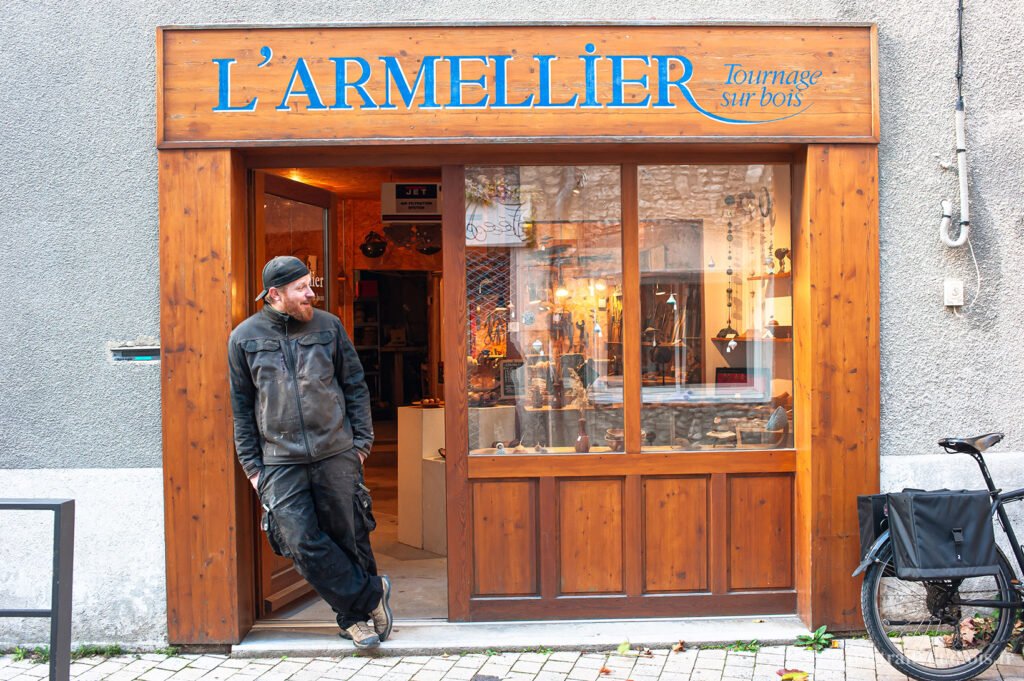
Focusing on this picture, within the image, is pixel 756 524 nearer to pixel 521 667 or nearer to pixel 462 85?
pixel 521 667

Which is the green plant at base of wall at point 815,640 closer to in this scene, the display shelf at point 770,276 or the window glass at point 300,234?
the display shelf at point 770,276

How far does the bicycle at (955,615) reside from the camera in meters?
4.38

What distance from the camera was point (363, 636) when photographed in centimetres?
482

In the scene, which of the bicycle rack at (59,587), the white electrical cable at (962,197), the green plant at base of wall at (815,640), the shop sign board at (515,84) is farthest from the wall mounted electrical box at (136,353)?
the white electrical cable at (962,197)

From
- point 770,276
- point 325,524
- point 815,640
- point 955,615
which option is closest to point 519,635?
point 325,524

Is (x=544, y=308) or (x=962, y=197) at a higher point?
(x=962, y=197)

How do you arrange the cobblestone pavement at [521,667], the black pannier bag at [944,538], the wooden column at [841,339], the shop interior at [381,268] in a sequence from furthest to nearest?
1. the shop interior at [381,268]
2. the wooden column at [841,339]
3. the cobblestone pavement at [521,667]
4. the black pannier bag at [944,538]

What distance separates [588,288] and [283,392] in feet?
6.09

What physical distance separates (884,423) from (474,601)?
2.48 meters

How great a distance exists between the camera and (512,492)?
516cm

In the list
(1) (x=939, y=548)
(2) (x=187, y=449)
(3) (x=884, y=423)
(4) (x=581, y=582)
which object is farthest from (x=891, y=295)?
(2) (x=187, y=449)

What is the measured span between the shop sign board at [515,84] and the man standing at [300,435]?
0.95 meters

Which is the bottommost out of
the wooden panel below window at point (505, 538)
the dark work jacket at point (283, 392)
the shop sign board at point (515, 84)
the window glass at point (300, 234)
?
the wooden panel below window at point (505, 538)

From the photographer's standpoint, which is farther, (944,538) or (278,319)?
(278,319)
